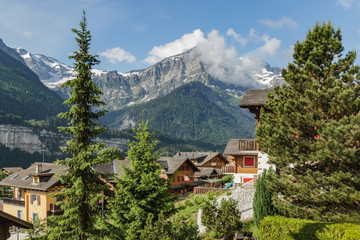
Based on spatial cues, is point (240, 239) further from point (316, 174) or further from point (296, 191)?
point (316, 174)

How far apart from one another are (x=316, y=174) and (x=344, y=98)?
4.19 m

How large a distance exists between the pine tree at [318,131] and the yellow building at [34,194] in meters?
38.7

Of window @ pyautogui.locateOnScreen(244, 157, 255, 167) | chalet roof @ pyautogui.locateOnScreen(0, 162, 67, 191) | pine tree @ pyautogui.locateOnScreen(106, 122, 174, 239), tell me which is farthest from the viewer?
chalet roof @ pyautogui.locateOnScreen(0, 162, 67, 191)

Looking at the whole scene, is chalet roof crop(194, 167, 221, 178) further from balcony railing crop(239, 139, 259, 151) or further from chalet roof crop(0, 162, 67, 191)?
balcony railing crop(239, 139, 259, 151)

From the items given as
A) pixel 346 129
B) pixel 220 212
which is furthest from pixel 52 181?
pixel 346 129

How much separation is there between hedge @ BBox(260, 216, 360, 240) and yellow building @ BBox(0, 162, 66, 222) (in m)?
37.5

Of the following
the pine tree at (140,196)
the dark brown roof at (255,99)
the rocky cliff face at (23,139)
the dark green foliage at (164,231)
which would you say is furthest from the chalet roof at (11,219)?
the rocky cliff face at (23,139)

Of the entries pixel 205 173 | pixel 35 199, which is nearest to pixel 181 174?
pixel 205 173

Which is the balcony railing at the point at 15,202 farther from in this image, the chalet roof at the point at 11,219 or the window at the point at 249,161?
the chalet roof at the point at 11,219

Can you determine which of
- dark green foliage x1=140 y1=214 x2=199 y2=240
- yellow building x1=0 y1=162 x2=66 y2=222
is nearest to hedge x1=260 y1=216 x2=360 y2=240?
dark green foliage x1=140 y1=214 x2=199 y2=240

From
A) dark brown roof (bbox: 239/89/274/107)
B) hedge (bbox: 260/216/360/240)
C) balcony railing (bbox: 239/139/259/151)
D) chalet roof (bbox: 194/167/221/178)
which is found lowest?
chalet roof (bbox: 194/167/221/178)

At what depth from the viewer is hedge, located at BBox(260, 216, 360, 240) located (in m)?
13.8

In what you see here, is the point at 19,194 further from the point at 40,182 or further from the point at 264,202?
the point at 264,202

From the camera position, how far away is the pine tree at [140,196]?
1538 centimetres
